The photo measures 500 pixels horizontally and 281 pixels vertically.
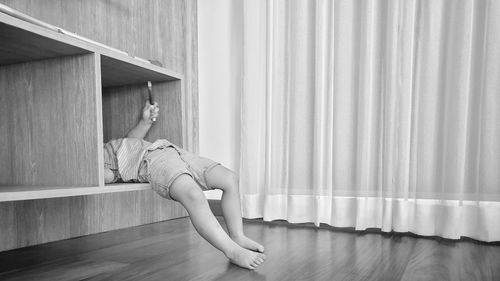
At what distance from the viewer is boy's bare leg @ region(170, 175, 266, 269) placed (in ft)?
3.19

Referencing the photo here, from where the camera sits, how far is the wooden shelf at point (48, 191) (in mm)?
758

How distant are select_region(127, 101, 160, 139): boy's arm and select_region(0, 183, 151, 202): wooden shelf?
0.90 ft

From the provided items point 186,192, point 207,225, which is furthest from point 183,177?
point 207,225

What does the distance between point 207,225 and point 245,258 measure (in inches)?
5.3

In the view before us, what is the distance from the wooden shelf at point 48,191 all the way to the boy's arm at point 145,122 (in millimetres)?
274

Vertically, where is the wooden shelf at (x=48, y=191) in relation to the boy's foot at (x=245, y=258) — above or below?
above

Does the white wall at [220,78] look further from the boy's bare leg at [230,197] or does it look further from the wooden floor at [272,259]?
the boy's bare leg at [230,197]

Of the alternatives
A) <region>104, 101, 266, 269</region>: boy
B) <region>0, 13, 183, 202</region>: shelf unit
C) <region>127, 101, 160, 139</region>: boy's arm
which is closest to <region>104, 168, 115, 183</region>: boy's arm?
<region>104, 101, 266, 269</region>: boy

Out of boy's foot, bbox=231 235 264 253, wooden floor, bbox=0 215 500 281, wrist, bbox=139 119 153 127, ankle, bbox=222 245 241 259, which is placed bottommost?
wooden floor, bbox=0 215 500 281

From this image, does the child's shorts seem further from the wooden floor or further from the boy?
the wooden floor

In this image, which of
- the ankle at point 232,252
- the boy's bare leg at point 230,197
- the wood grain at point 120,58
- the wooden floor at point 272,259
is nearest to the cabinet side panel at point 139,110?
the wood grain at point 120,58

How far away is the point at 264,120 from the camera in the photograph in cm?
176

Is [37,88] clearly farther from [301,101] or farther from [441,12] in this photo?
[441,12]

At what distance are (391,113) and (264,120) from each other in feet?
1.85
